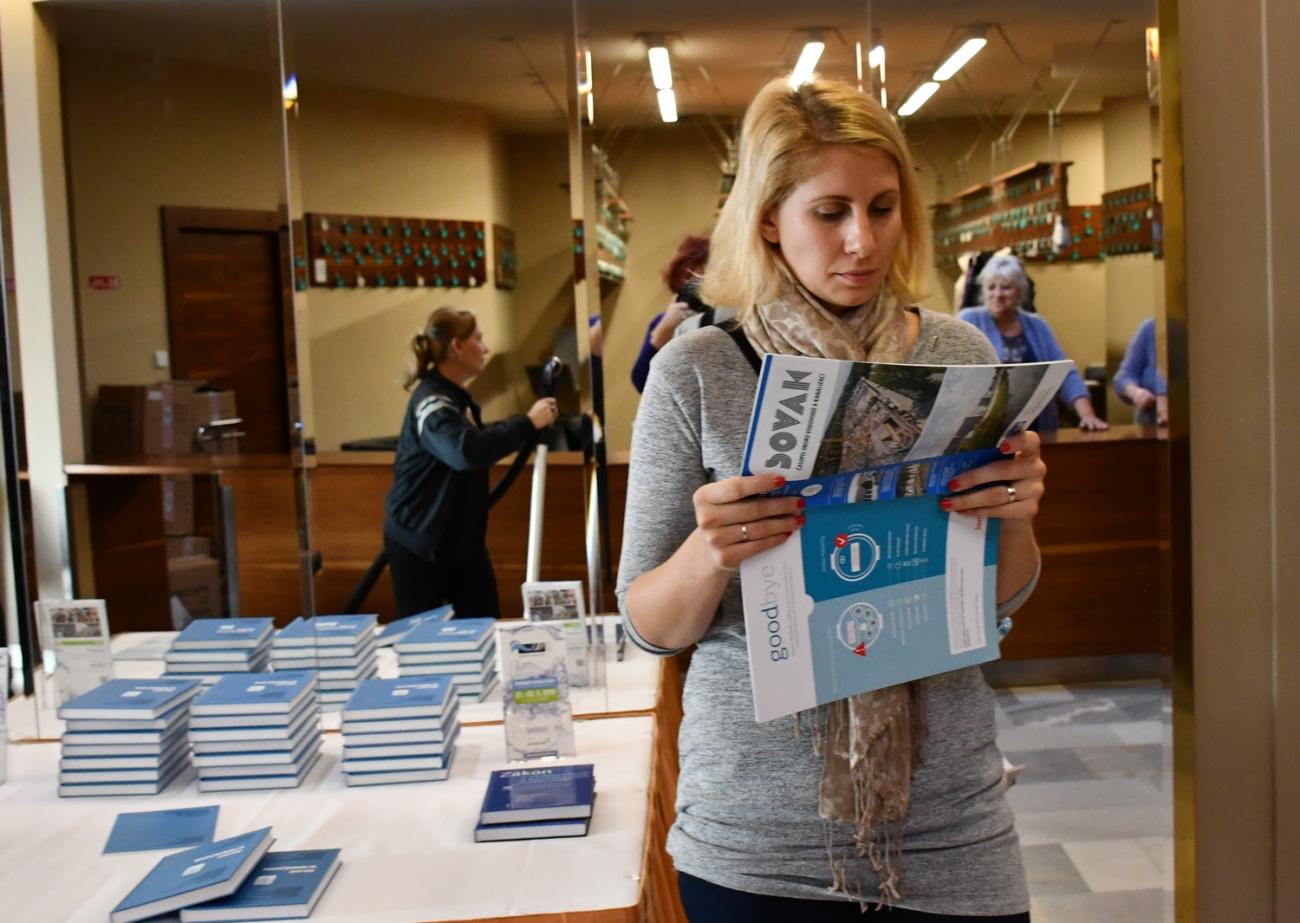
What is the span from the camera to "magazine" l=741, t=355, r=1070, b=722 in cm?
102

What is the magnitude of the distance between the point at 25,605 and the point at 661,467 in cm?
211

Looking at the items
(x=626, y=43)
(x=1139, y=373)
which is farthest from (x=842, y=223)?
(x=1139, y=373)

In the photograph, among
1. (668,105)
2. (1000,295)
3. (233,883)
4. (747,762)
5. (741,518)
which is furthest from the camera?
(1000,295)

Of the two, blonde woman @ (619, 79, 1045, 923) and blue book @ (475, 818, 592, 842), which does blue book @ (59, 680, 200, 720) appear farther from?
blonde woman @ (619, 79, 1045, 923)

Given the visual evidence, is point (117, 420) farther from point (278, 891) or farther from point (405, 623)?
point (278, 891)

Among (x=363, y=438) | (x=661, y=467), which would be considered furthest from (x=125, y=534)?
(x=661, y=467)

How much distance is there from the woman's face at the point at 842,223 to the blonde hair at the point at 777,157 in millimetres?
14

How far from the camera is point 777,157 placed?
1.20m

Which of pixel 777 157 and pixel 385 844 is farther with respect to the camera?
pixel 385 844

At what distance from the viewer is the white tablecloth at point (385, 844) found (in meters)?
1.52

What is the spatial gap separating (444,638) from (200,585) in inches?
25.0

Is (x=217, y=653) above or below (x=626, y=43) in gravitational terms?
below

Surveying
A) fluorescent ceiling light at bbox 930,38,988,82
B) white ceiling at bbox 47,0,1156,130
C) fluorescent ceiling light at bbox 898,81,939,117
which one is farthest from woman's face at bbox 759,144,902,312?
fluorescent ceiling light at bbox 930,38,988,82

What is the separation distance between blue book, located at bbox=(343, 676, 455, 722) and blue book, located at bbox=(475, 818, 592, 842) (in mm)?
321
